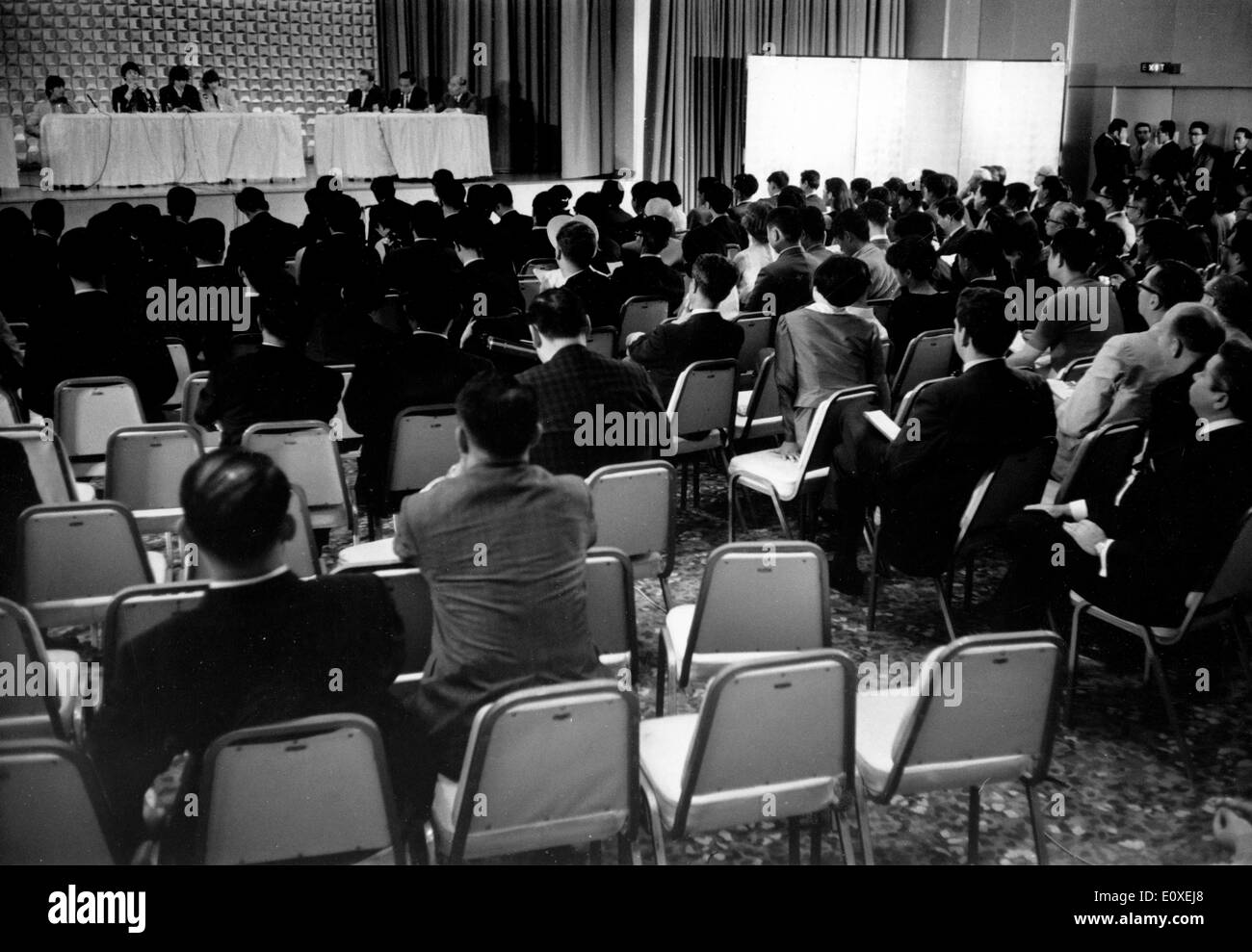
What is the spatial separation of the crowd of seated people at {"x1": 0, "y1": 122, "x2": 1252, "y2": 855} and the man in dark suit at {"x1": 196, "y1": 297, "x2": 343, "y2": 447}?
0.01 metres

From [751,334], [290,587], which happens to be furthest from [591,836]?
[751,334]

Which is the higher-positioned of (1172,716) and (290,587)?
(290,587)

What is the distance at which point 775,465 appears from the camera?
4723mm

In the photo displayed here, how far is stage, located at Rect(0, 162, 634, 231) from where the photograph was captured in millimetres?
10734

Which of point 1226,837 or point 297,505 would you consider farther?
point 297,505

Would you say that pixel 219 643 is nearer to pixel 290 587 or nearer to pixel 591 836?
pixel 290 587

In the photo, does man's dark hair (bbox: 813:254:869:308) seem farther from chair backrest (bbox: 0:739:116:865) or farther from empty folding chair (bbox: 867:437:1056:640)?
chair backrest (bbox: 0:739:116:865)

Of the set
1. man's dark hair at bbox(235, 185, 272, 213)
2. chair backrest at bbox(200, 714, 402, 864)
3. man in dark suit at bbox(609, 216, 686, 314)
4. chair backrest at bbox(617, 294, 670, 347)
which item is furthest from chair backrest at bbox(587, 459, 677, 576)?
man's dark hair at bbox(235, 185, 272, 213)

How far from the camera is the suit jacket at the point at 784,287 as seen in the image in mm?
6094

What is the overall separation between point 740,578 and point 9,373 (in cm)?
365

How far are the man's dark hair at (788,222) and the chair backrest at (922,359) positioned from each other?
118 cm

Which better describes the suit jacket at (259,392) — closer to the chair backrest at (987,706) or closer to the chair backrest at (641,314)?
the chair backrest at (641,314)

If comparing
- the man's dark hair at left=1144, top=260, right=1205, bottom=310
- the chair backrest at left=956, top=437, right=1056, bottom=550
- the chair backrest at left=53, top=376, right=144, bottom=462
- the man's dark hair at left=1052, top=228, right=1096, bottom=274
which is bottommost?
the chair backrest at left=956, top=437, right=1056, bottom=550
